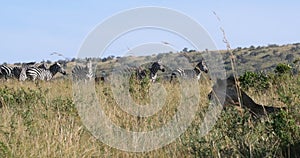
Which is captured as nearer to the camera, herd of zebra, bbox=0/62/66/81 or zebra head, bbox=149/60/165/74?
zebra head, bbox=149/60/165/74

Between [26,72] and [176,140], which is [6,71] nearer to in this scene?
[26,72]

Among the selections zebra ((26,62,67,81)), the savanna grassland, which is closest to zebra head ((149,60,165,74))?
zebra ((26,62,67,81))

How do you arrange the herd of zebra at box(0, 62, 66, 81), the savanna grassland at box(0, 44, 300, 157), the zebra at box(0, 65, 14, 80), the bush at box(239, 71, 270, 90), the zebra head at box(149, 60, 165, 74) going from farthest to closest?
1. the zebra at box(0, 65, 14, 80)
2. the herd of zebra at box(0, 62, 66, 81)
3. the zebra head at box(149, 60, 165, 74)
4. the bush at box(239, 71, 270, 90)
5. the savanna grassland at box(0, 44, 300, 157)

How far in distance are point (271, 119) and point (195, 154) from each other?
761mm

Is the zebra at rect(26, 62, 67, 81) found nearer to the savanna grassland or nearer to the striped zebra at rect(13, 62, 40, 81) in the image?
the striped zebra at rect(13, 62, 40, 81)

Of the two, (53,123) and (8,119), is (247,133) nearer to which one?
(53,123)

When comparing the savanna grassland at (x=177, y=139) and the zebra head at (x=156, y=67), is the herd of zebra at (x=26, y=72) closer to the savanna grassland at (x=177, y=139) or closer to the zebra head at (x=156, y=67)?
the zebra head at (x=156, y=67)

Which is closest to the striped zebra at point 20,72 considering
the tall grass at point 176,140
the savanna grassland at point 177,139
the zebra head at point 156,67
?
the zebra head at point 156,67

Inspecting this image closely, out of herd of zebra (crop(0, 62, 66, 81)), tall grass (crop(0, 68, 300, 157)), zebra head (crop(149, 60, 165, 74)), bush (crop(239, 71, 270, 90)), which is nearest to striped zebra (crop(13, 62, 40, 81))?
herd of zebra (crop(0, 62, 66, 81))

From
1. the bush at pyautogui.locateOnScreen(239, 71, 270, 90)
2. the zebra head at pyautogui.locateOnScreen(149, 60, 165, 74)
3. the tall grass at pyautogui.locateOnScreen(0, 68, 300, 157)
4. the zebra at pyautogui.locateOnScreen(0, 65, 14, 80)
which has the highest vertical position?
the zebra at pyautogui.locateOnScreen(0, 65, 14, 80)

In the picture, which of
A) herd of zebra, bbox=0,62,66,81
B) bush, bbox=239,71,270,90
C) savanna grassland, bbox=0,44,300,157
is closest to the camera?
savanna grassland, bbox=0,44,300,157

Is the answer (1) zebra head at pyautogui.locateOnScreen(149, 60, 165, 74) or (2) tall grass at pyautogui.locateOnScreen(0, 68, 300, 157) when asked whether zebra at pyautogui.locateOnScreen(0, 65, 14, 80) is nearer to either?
(1) zebra head at pyautogui.locateOnScreen(149, 60, 165, 74)

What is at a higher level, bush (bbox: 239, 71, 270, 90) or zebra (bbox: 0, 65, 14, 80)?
zebra (bbox: 0, 65, 14, 80)

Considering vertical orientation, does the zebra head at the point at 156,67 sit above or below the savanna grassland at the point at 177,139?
above
